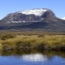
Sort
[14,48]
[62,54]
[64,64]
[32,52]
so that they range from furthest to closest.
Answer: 1. [14,48]
2. [32,52]
3. [62,54]
4. [64,64]

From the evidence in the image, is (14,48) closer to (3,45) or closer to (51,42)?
(3,45)

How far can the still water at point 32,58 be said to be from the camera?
52.5 metres

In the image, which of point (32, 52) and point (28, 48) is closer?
point (32, 52)

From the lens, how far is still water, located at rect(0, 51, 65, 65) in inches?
2067

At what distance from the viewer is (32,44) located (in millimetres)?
77125

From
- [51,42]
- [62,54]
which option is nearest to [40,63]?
[62,54]

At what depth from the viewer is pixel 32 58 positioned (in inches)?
2322

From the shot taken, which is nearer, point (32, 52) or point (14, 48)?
point (32, 52)

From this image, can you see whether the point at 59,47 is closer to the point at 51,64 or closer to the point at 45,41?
the point at 45,41

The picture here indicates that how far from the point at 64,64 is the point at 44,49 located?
2382cm

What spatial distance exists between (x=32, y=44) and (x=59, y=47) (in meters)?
8.70

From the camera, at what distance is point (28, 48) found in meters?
74.5

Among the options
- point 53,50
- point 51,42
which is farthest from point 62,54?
point 51,42

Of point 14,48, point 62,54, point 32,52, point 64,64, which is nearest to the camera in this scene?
point 64,64
